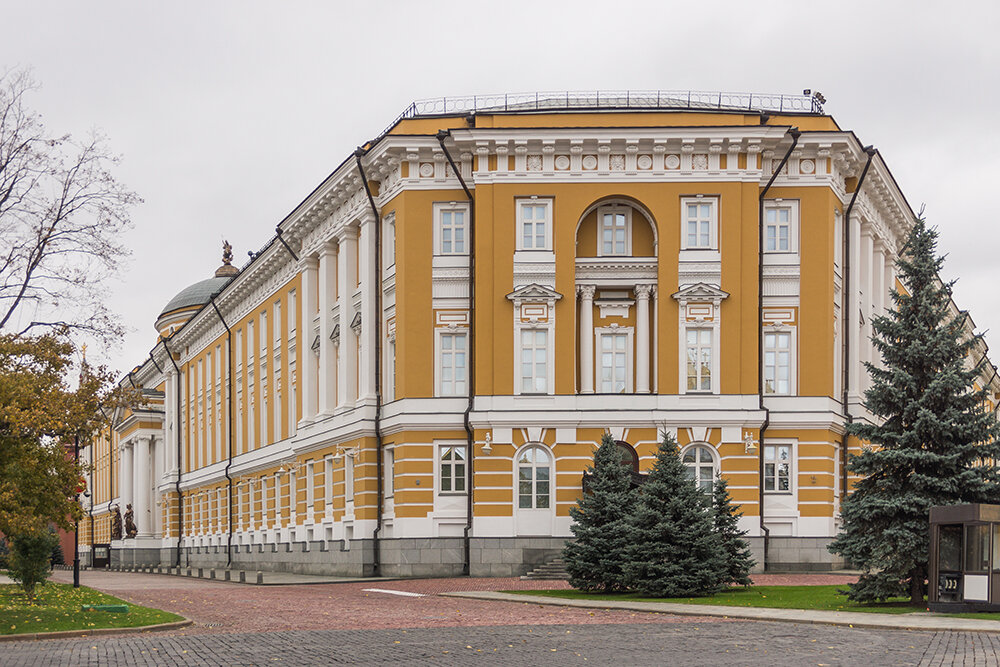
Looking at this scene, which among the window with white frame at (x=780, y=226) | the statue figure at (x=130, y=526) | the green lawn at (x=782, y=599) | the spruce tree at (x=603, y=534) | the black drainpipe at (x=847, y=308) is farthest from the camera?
the statue figure at (x=130, y=526)

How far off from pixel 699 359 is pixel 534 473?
623cm

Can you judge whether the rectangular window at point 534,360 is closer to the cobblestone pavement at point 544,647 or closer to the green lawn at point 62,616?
the green lawn at point 62,616

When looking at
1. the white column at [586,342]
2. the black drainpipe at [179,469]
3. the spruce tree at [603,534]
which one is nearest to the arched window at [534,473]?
the white column at [586,342]

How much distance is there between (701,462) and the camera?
4288 centimetres

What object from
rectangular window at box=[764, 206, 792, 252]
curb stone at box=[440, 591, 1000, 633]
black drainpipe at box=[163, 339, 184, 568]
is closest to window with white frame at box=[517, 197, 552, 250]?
rectangular window at box=[764, 206, 792, 252]

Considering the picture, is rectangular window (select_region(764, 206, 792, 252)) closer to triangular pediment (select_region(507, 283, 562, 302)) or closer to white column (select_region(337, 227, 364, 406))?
triangular pediment (select_region(507, 283, 562, 302))

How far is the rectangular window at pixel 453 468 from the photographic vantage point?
4391cm

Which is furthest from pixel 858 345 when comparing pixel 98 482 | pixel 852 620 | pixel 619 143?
pixel 98 482

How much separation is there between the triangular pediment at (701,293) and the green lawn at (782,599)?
11653mm

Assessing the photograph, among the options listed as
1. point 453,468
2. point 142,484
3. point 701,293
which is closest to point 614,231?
point 701,293

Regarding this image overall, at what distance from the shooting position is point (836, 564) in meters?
43.1

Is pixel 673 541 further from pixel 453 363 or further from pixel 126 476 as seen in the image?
pixel 126 476

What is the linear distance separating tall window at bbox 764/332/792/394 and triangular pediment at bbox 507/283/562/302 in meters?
6.82

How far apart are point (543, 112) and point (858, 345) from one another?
1343cm
